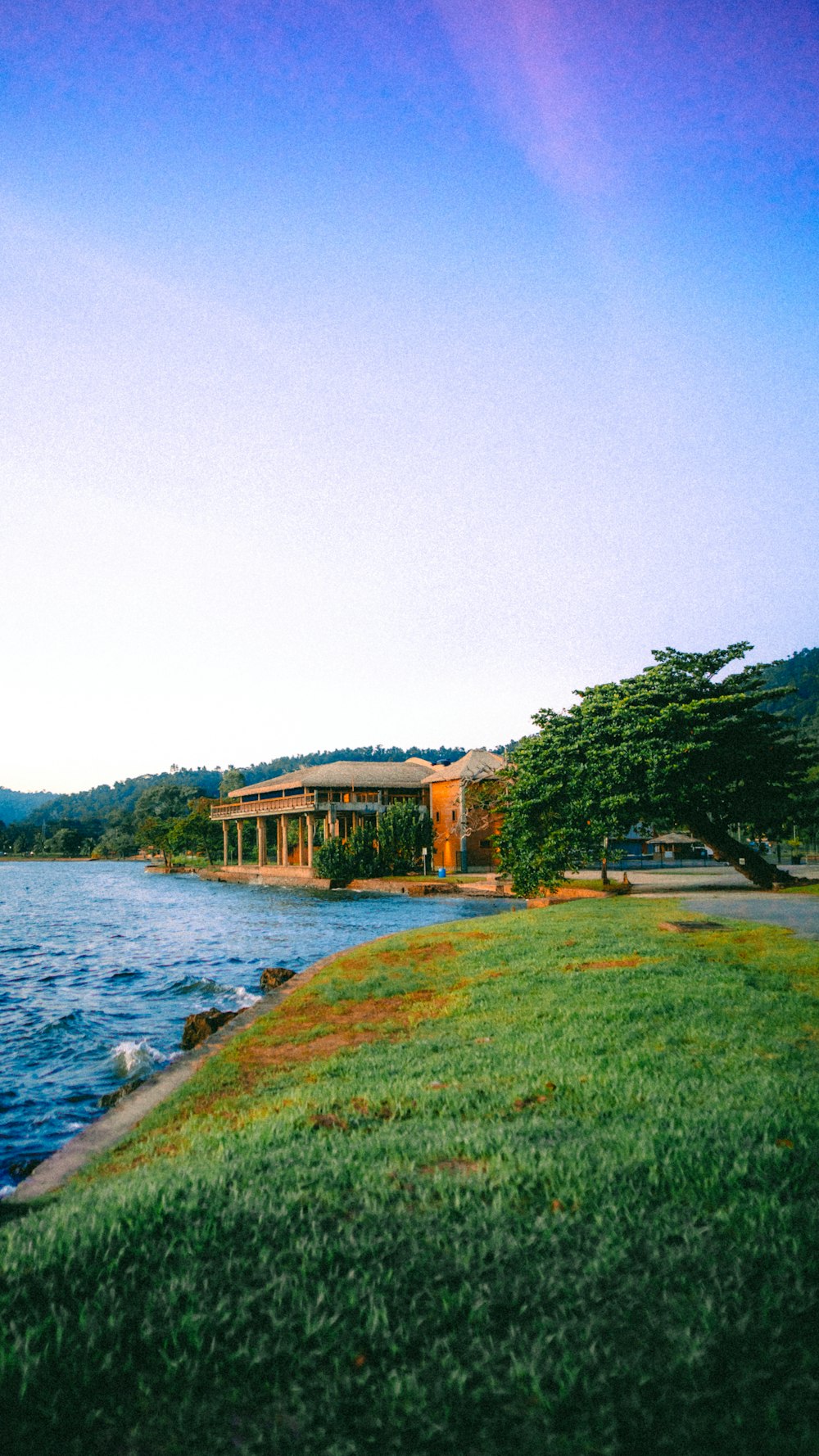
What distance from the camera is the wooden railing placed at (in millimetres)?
53062

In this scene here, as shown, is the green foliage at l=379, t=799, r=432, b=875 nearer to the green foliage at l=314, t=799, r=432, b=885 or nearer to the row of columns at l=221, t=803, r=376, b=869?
the green foliage at l=314, t=799, r=432, b=885

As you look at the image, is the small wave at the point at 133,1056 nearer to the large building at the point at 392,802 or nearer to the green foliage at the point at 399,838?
the large building at the point at 392,802

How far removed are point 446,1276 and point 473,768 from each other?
44005mm

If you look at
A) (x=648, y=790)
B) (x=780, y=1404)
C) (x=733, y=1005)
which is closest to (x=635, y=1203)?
(x=780, y=1404)

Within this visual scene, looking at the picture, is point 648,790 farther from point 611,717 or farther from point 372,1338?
point 372,1338

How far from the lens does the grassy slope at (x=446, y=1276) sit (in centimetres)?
237

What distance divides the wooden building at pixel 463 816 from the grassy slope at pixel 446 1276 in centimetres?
3984

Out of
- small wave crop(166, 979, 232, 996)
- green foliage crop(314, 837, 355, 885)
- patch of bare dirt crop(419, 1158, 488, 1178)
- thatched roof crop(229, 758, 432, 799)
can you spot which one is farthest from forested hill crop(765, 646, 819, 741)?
patch of bare dirt crop(419, 1158, 488, 1178)

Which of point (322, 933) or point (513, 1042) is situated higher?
point (513, 1042)

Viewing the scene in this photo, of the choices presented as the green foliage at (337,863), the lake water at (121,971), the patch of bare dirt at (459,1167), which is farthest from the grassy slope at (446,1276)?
the green foliage at (337,863)

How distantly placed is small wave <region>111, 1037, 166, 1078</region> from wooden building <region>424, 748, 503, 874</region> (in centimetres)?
3402

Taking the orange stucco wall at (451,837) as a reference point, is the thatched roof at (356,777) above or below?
above

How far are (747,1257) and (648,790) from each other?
2167cm

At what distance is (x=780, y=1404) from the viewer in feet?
7.82
